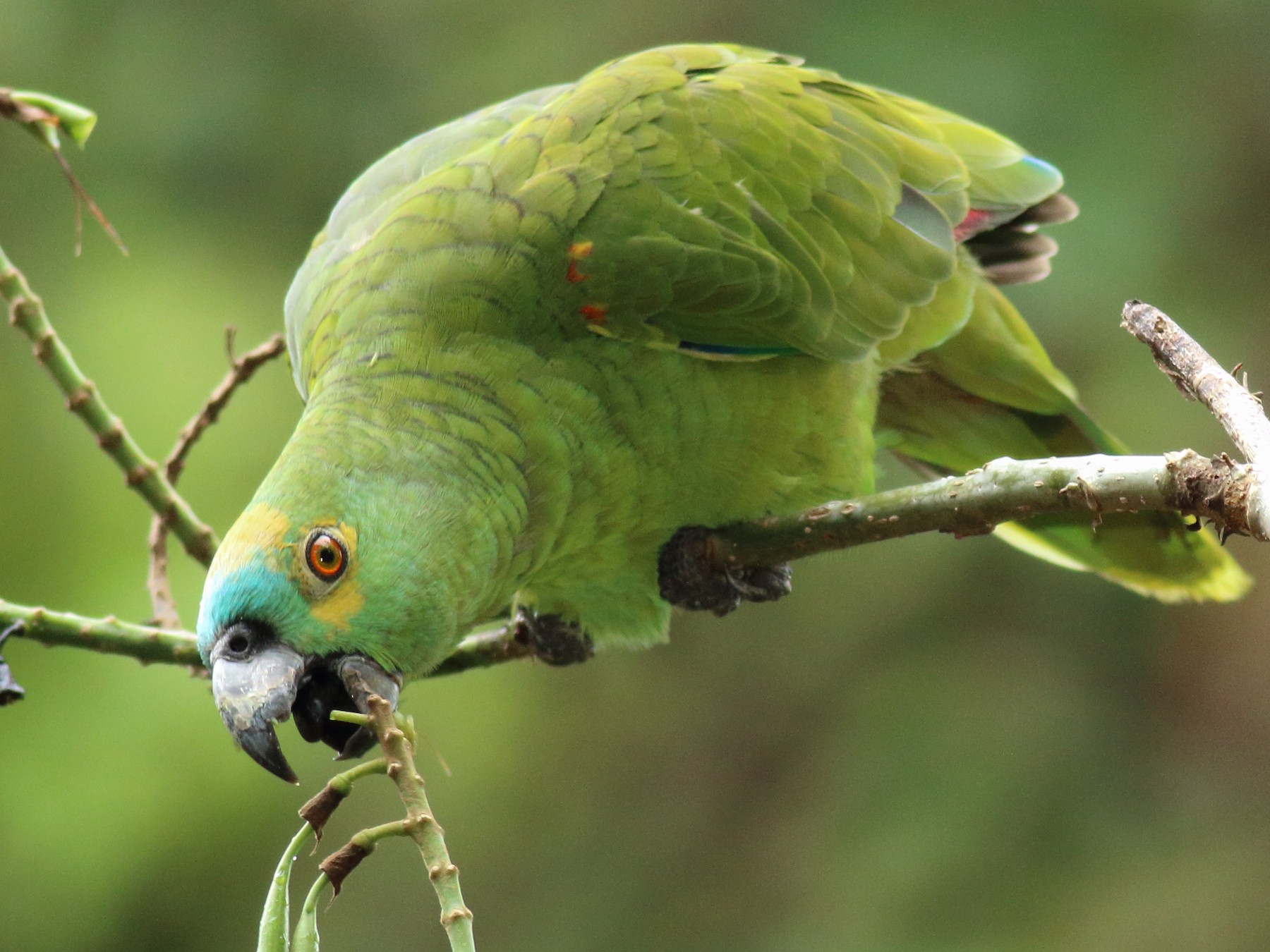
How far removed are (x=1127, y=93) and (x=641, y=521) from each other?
3.18 m

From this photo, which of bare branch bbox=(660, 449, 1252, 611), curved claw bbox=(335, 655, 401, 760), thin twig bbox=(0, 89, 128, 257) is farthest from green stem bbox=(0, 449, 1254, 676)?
thin twig bbox=(0, 89, 128, 257)

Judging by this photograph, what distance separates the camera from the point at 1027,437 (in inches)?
131

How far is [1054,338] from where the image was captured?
475 centimetres

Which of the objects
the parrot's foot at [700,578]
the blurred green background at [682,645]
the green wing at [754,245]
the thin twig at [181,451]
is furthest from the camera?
the blurred green background at [682,645]

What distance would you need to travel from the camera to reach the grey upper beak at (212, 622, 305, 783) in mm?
1832

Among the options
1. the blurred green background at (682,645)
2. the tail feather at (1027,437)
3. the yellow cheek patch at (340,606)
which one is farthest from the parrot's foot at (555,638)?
the blurred green background at (682,645)

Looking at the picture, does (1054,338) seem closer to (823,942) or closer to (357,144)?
(823,942)

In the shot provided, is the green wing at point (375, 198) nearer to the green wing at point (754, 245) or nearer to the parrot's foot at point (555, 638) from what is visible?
the green wing at point (754, 245)

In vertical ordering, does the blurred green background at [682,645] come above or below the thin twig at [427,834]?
below

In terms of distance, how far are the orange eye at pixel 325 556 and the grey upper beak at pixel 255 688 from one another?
4.7 inches

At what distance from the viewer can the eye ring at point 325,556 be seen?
76.4 inches

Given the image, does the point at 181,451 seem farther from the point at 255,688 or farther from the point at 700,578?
the point at 700,578

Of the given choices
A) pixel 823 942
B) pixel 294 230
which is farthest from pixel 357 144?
pixel 823 942

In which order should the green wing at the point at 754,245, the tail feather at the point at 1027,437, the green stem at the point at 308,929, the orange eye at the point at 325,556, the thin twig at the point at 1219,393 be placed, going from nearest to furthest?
the green stem at the point at 308,929 → the thin twig at the point at 1219,393 → the orange eye at the point at 325,556 → the green wing at the point at 754,245 → the tail feather at the point at 1027,437
